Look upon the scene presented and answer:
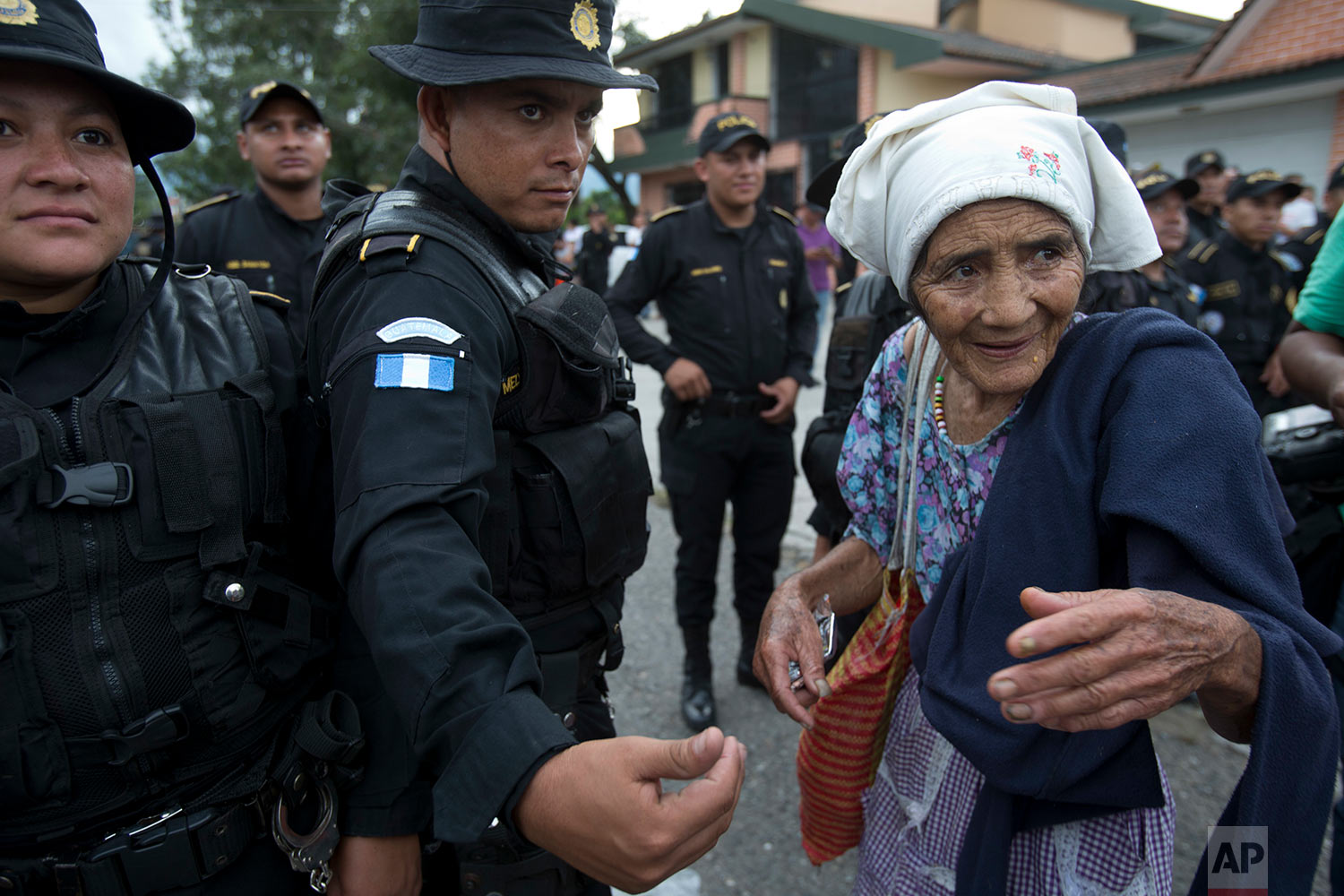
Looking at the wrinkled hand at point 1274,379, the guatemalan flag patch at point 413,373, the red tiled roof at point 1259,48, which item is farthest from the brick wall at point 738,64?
the guatemalan flag patch at point 413,373

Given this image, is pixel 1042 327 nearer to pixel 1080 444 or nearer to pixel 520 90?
pixel 1080 444

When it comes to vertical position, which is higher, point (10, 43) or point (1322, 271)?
point (10, 43)

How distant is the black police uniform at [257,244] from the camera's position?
13.4 ft

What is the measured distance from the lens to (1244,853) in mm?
1163

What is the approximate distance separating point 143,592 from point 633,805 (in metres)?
0.87

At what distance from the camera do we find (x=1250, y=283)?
5.51 metres

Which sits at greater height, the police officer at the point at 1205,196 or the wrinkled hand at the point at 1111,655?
the police officer at the point at 1205,196

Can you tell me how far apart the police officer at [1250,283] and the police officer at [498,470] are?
200 inches

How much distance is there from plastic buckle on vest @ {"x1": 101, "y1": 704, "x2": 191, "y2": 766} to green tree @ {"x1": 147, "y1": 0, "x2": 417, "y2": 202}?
56.0 ft

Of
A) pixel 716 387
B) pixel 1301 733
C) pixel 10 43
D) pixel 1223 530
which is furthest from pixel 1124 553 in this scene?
pixel 716 387

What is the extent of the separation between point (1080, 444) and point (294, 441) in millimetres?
1370

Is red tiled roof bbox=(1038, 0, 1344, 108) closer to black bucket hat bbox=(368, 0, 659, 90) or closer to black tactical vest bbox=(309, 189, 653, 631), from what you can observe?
black bucket hat bbox=(368, 0, 659, 90)

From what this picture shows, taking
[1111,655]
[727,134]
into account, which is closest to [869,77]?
[727,134]

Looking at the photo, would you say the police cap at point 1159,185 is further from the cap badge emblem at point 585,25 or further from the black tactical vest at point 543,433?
the black tactical vest at point 543,433
